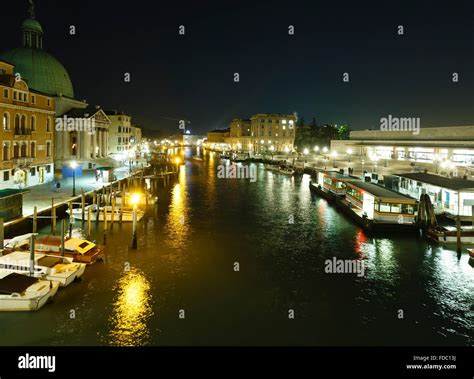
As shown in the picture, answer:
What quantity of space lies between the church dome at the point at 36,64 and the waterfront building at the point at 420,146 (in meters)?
59.1

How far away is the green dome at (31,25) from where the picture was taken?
70.8m

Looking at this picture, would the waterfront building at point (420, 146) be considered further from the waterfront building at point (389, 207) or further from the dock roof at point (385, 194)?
the waterfront building at point (389, 207)

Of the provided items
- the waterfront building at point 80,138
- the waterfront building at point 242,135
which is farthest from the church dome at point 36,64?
the waterfront building at point 242,135

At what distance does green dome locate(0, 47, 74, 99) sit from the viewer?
68.6 m

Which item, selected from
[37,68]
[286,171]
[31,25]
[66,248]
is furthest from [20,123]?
[286,171]

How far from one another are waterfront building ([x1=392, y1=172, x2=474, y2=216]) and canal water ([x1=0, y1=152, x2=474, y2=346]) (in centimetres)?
581

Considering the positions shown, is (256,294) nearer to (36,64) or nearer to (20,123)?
(20,123)

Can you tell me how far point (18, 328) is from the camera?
57.2 feet

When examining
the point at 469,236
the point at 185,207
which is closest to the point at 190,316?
the point at 469,236

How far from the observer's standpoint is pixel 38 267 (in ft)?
70.6

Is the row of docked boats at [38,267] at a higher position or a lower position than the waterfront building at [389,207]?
lower

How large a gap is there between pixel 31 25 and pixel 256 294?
227ft

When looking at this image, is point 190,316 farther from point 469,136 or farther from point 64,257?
point 469,136
